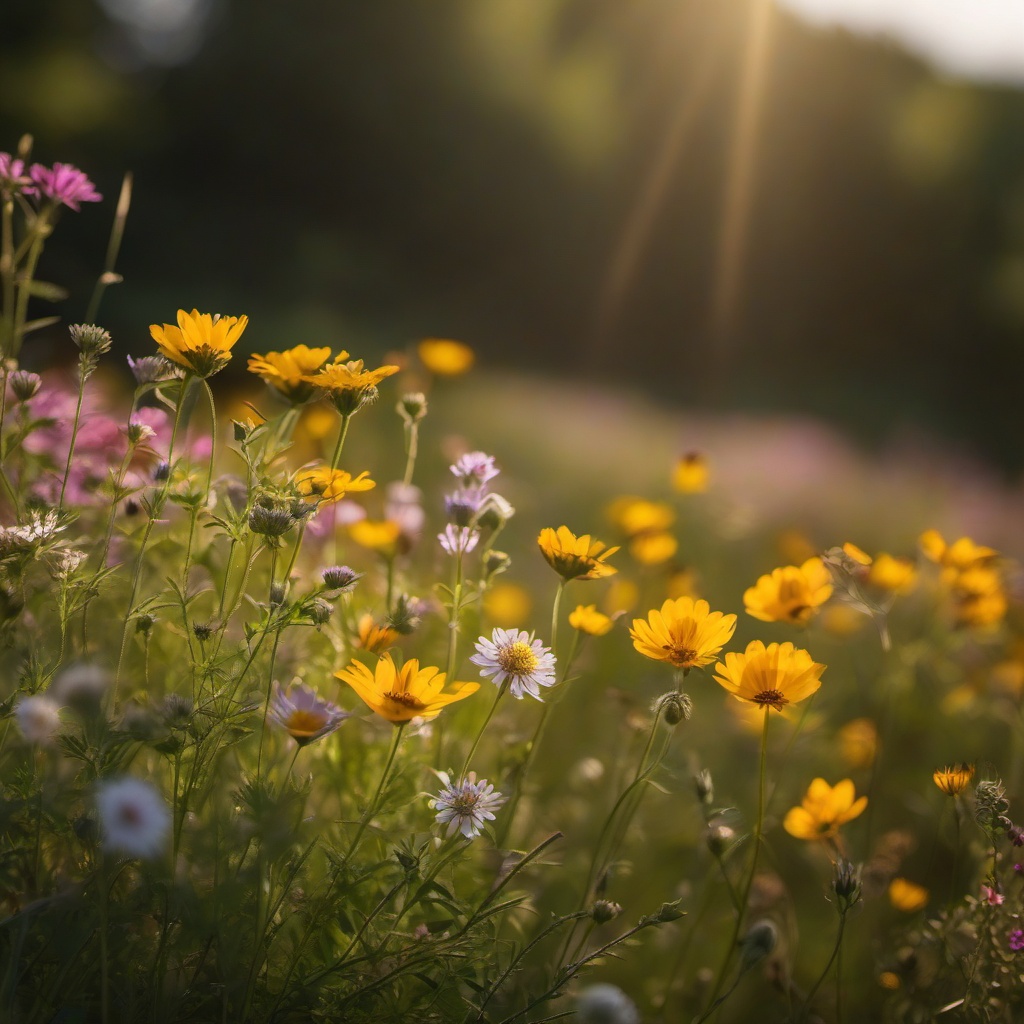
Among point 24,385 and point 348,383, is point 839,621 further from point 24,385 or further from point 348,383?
point 24,385

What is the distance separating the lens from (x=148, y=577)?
1317 mm

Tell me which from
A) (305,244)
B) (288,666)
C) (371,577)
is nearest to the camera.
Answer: (288,666)

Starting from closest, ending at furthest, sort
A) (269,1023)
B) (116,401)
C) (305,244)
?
(269,1023) < (116,401) < (305,244)

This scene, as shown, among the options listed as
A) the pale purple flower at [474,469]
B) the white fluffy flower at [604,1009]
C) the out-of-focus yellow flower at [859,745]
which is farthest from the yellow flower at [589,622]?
the out-of-focus yellow flower at [859,745]

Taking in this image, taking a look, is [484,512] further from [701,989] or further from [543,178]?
[543,178]

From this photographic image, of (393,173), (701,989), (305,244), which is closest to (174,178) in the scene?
(305,244)

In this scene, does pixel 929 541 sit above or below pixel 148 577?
above

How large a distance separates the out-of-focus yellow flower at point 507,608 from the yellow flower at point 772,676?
943mm

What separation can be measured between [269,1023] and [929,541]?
1138 mm

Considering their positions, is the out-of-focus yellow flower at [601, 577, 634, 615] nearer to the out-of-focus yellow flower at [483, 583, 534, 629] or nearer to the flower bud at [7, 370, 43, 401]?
the out-of-focus yellow flower at [483, 583, 534, 629]

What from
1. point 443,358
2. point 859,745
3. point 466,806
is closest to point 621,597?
point 859,745

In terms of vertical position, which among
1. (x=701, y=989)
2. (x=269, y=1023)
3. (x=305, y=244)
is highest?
(x=269, y=1023)

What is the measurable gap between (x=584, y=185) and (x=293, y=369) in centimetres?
1234

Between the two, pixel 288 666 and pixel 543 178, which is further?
Result: pixel 543 178
